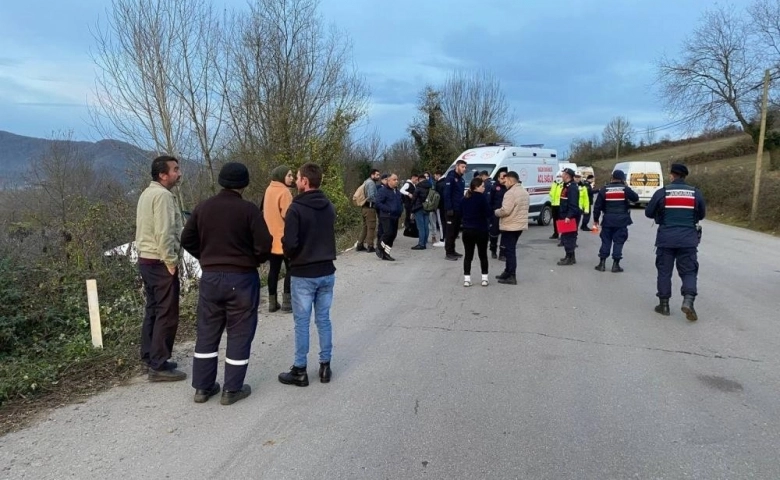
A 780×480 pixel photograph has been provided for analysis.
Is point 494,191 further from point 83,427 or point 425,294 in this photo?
point 83,427

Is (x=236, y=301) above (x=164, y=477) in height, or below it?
above

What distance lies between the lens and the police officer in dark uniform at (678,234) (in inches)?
263

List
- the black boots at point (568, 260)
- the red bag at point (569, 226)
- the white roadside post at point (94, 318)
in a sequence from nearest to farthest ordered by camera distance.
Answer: the white roadside post at point (94, 318) < the red bag at point (569, 226) < the black boots at point (568, 260)

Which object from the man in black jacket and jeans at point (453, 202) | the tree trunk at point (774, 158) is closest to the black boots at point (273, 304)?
the man in black jacket and jeans at point (453, 202)

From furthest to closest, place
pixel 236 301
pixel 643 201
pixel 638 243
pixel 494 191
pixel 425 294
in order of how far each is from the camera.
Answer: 1. pixel 643 201
2. pixel 638 243
3. pixel 494 191
4. pixel 425 294
5. pixel 236 301

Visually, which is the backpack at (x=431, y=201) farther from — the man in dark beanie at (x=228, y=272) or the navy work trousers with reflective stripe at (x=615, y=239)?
the man in dark beanie at (x=228, y=272)

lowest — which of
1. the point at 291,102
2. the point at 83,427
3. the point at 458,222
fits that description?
the point at 83,427

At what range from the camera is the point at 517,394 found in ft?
14.1

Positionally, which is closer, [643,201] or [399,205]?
[399,205]

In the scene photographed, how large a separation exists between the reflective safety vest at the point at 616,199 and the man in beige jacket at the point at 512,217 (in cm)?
209

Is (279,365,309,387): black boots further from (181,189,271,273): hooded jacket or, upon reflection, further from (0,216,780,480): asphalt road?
(181,189,271,273): hooded jacket

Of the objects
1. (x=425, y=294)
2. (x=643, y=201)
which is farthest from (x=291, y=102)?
(x=643, y=201)

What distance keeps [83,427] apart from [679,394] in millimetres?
4510

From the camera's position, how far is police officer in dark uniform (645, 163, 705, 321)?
21.9 feet
